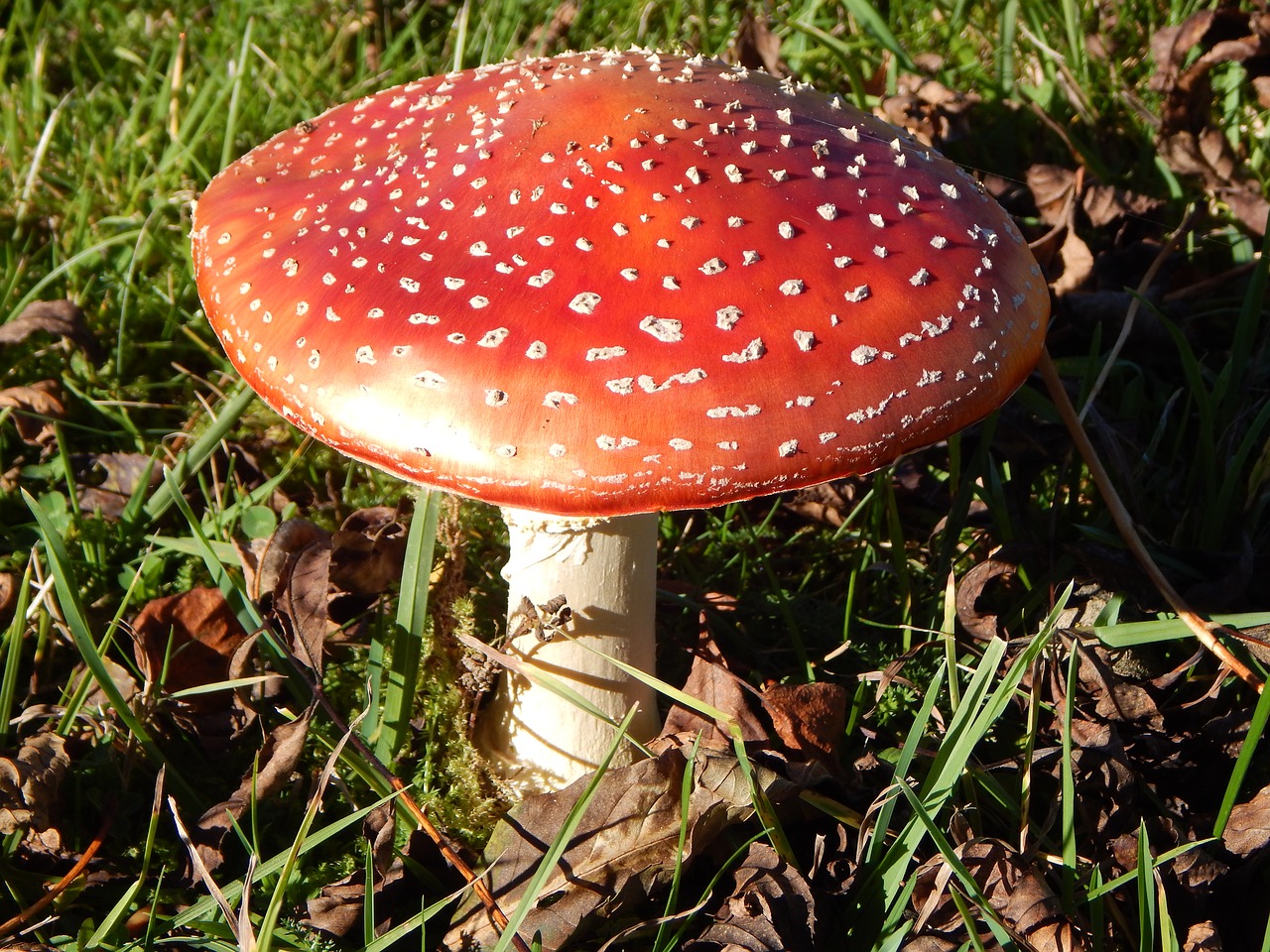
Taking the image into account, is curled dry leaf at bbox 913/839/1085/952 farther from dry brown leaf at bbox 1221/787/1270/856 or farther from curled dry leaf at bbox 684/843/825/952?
dry brown leaf at bbox 1221/787/1270/856

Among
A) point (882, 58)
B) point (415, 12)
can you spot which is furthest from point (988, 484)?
point (415, 12)

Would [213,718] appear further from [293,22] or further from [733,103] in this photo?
[293,22]

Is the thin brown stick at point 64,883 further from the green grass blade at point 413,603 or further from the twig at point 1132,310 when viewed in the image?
the twig at point 1132,310

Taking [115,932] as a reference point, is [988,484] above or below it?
above

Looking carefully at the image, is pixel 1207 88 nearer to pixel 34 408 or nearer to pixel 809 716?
pixel 809 716

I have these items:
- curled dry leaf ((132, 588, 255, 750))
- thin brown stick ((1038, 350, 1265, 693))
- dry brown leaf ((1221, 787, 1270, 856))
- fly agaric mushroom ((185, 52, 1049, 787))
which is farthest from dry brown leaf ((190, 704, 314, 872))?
dry brown leaf ((1221, 787, 1270, 856))

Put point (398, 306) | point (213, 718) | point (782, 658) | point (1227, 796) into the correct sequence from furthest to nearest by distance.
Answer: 1. point (782, 658)
2. point (213, 718)
3. point (1227, 796)
4. point (398, 306)
